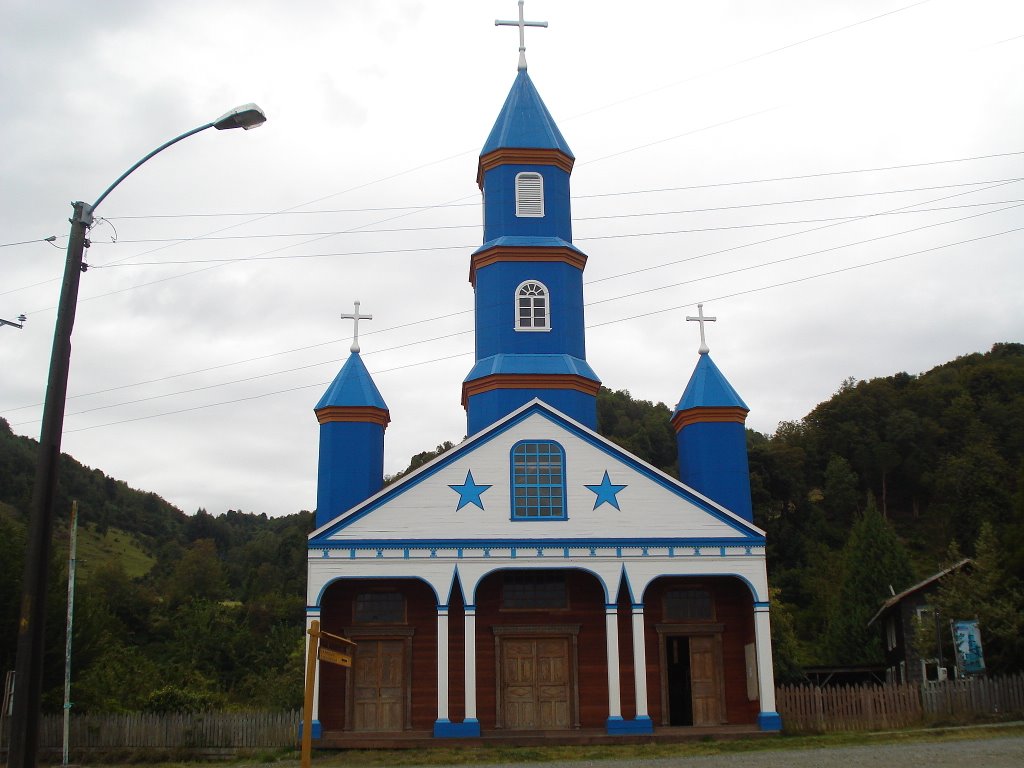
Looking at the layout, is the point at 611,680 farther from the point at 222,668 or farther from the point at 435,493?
the point at 222,668

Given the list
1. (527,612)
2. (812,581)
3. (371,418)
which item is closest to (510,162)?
(371,418)

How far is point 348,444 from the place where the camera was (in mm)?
27625

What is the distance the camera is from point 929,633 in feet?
113

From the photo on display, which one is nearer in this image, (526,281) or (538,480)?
(538,480)

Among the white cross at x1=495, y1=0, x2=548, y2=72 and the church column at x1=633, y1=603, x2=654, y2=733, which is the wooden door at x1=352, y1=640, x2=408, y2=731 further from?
the white cross at x1=495, y1=0, x2=548, y2=72

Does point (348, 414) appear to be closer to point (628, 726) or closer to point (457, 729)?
point (457, 729)

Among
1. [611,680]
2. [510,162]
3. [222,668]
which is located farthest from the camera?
[222,668]

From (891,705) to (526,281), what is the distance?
14553mm

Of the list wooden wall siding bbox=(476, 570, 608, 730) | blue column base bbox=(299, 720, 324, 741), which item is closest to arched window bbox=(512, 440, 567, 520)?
wooden wall siding bbox=(476, 570, 608, 730)

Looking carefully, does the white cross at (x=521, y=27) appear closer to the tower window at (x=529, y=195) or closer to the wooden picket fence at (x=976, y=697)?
the tower window at (x=529, y=195)

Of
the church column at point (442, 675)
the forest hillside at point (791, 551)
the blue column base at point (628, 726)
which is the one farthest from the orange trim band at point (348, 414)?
the blue column base at point (628, 726)

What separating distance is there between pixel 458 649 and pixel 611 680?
390 cm

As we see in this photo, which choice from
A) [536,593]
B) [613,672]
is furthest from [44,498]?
[536,593]

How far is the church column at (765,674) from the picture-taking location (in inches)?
926
